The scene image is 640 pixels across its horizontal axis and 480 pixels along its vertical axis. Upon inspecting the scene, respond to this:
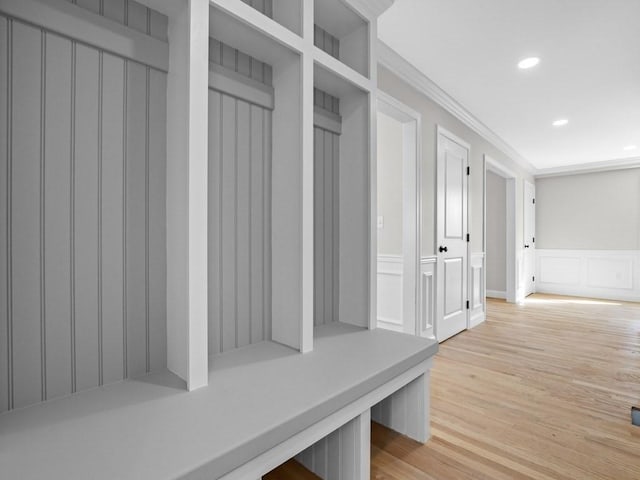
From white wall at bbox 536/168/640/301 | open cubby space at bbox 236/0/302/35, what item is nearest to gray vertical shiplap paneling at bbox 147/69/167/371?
open cubby space at bbox 236/0/302/35

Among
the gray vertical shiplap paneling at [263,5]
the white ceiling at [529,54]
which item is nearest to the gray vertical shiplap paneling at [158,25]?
the gray vertical shiplap paneling at [263,5]

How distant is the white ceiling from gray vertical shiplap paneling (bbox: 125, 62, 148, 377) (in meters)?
1.57

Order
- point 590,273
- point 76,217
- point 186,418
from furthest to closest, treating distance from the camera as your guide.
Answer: point 590,273 < point 76,217 < point 186,418

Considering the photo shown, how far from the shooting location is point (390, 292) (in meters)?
2.90

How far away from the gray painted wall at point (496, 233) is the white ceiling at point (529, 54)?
6.34 ft

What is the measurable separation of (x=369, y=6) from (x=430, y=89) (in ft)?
4.70

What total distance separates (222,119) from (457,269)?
2820 millimetres

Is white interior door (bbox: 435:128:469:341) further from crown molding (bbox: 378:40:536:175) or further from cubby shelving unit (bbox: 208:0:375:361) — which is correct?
cubby shelving unit (bbox: 208:0:375:361)

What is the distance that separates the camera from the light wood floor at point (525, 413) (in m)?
1.38

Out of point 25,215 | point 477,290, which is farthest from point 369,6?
point 477,290

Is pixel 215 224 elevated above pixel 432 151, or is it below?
below

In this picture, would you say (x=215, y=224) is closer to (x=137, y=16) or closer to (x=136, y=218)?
(x=136, y=218)

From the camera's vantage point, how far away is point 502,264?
19.0 ft

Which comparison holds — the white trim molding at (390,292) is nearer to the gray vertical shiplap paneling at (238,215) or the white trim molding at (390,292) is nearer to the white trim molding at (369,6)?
the gray vertical shiplap paneling at (238,215)
